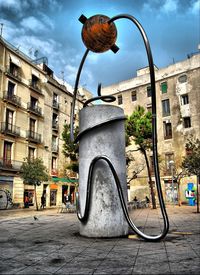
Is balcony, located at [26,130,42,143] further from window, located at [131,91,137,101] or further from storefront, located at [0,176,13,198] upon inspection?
window, located at [131,91,137,101]

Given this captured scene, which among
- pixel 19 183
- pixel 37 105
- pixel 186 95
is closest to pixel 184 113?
pixel 186 95

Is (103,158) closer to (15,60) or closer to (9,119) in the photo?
(9,119)

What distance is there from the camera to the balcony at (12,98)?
26.2 meters

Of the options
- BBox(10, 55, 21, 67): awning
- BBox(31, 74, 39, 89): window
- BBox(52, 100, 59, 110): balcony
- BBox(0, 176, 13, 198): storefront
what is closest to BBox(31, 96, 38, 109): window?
BBox(31, 74, 39, 89): window

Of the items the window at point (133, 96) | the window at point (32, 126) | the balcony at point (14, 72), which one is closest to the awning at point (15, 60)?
the balcony at point (14, 72)

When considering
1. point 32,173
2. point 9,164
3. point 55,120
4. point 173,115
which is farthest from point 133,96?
point 32,173

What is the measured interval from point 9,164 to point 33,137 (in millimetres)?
4973

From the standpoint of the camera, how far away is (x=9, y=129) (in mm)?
26453

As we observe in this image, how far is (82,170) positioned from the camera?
24.5 ft

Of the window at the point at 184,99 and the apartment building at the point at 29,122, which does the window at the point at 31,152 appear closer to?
the apartment building at the point at 29,122

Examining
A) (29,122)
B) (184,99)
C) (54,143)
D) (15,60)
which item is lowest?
(54,143)

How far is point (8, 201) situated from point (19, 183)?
2402mm

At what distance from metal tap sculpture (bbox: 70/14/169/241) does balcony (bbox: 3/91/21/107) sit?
2060 cm

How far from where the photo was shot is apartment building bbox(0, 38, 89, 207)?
2622cm
